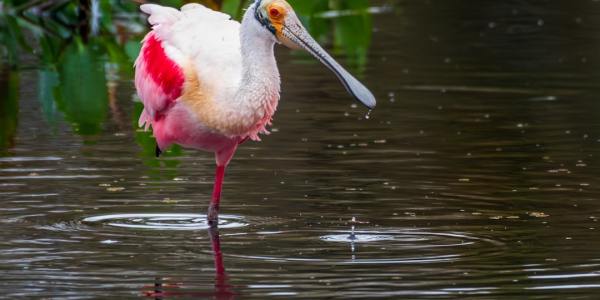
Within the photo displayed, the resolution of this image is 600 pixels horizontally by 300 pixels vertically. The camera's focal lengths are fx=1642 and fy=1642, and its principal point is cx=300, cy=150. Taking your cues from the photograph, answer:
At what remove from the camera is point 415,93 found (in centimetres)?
1350

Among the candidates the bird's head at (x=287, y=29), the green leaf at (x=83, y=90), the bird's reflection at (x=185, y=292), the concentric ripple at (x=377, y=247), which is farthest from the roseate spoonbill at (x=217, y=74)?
the green leaf at (x=83, y=90)

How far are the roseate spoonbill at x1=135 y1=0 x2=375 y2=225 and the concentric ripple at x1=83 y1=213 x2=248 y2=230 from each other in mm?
96

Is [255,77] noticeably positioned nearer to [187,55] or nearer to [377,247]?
[187,55]

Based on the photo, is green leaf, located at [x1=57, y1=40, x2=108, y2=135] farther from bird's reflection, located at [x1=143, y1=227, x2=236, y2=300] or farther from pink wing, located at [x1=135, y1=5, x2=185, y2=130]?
bird's reflection, located at [x1=143, y1=227, x2=236, y2=300]

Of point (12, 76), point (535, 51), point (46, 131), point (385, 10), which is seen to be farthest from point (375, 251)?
point (385, 10)

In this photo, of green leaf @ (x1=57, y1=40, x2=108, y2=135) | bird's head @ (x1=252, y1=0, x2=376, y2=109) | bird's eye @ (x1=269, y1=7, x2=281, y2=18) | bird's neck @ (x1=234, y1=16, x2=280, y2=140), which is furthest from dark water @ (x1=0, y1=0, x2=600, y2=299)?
bird's eye @ (x1=269, y1=7, x2=281, y2=18)

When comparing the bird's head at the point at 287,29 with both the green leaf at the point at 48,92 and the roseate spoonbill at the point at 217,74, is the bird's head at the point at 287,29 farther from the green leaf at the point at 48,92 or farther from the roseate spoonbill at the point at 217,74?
the green leaf at the point at 48,92

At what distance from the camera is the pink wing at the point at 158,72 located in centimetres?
815

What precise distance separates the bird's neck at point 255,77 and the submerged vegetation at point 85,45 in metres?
2.62

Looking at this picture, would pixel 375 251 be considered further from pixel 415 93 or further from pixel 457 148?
pixel 415 93

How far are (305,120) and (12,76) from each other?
3.78m

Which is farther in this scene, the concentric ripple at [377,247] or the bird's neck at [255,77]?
the bird's neck at [255,77]

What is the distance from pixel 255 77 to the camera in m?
7.70

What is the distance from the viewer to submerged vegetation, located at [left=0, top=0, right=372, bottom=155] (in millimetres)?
12583
